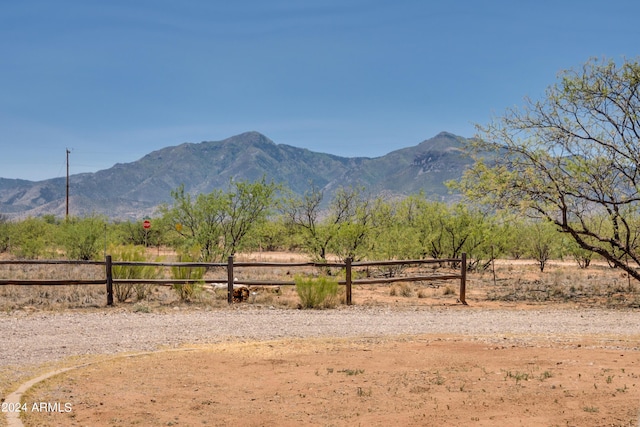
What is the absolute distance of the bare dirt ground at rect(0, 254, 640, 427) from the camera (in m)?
6.62

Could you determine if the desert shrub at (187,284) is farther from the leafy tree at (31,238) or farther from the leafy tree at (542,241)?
the leafy tree at (542,241)

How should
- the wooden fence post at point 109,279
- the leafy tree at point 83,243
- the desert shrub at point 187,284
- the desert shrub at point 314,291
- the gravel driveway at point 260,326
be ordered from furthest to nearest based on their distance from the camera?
the leafy tree at point 83,243 → the desert shrub at point 187,284 → the desert shrub at point 314,291 → the wooden fence post at point 109,279 → the gravel driveway at point 260,326

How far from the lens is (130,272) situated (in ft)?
57.0

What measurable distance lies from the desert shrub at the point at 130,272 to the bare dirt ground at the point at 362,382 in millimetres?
4912

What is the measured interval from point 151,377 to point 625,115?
54.3 feet

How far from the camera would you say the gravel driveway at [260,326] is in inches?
427

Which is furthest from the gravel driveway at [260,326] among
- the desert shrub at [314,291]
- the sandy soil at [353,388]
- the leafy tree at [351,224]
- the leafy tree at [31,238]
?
the leafy tree at [31,238]

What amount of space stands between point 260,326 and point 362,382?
5413mm

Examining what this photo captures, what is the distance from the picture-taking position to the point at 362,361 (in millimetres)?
9406

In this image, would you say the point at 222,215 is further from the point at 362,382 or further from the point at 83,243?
the point at 362,382

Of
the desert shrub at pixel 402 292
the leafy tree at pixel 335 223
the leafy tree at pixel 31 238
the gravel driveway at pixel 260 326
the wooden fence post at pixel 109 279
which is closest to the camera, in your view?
the gravel driveway at pixel 260 326

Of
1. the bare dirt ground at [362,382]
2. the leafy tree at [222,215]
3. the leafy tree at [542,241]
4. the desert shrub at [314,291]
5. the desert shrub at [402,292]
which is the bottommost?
the desert shrub at [402,292]

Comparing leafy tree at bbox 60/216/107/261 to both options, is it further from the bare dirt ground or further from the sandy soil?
the sandy soil

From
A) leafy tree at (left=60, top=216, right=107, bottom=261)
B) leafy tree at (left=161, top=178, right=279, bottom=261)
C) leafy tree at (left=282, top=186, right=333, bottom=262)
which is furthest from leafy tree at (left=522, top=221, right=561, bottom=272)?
leafy tree at (left=60, top=216, right=107, bottom=261)
